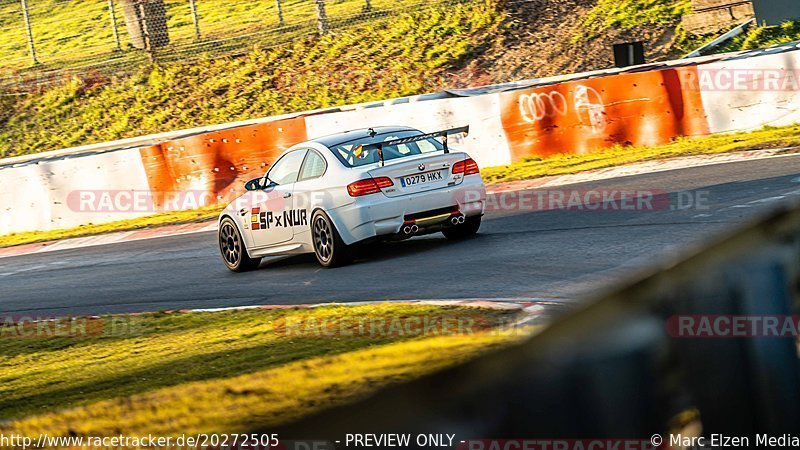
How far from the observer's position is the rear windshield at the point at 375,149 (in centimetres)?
1170

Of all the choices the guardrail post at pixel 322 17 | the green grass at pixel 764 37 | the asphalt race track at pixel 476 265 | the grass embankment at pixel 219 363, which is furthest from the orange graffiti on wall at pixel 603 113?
the guardrail post at pixel 322 17

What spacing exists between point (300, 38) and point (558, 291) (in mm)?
24352

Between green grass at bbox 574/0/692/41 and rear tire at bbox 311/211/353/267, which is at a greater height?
green grass at bbox 574/0/692/41

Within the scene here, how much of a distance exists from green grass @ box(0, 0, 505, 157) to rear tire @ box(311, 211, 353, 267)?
1683 cm

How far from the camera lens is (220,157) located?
20516 mm

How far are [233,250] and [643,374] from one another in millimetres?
11268

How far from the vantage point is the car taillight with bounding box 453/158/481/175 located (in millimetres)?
11633

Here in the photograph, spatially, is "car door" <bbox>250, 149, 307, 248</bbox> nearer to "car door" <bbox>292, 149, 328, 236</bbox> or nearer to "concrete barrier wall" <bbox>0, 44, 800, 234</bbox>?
"car door" <bbox>292, 149, 328, 236</bbox>

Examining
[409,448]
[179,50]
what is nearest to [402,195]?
[409,448]

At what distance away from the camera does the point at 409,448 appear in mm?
1952

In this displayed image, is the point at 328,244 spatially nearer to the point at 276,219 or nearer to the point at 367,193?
the point at 367,193

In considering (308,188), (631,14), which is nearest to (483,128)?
(308,188)

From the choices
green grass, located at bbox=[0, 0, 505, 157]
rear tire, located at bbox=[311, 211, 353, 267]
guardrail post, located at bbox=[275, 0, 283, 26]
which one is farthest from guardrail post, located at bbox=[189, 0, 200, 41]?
rear tire, located at bbox=[311, 211, 353, 267]

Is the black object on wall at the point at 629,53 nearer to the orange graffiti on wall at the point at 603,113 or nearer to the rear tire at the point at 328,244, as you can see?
the orange graffiti on wall at the point at 603,113
